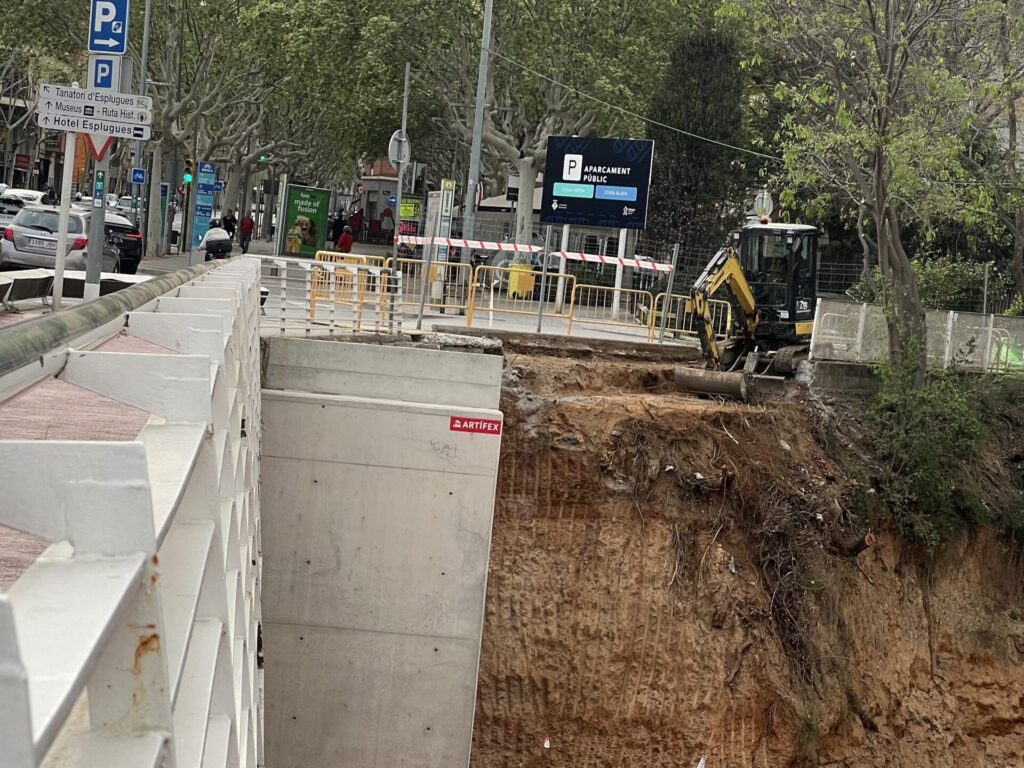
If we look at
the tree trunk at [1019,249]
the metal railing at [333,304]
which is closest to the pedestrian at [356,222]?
the metal railing at [333,304]

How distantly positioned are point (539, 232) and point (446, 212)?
17508 mm

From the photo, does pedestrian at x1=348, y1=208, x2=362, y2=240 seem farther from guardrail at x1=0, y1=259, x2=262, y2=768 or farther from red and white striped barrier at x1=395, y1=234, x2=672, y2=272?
guardrail at x1=0, y1=259, x2=262, y2=768

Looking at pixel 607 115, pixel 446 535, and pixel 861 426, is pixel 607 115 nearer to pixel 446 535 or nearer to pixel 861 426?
pixel 861 426

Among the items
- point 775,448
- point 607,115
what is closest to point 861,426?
point 775,448

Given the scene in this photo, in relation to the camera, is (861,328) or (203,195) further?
(203,195)

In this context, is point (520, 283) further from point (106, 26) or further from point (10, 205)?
point (10, 205)

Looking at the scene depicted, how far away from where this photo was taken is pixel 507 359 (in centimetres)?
1975

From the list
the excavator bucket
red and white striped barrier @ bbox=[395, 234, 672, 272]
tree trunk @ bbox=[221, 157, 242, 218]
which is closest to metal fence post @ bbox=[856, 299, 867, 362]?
the excavator bucket

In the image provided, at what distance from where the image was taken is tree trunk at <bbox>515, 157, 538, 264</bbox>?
3591cm

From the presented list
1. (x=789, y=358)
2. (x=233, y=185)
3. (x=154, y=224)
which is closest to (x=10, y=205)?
(x=154, y=224)

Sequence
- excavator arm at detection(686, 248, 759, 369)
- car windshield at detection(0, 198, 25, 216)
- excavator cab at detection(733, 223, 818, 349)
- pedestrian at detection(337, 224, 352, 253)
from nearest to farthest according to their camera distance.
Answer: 1. excavator arm at detection(686, 248, 759, 369)
2. excavator cab at detection(733, 223, 818, 349)
3. car windshield at detection(0, 198, 25, 216)
4. pedestrian at detection(337, 224, 352, 253)

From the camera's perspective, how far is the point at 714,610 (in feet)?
53.5

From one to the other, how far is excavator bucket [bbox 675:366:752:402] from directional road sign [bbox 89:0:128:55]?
10.1 meters

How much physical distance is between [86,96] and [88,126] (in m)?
0.29
